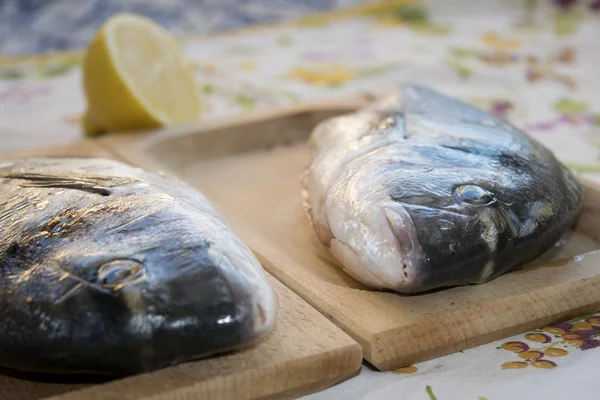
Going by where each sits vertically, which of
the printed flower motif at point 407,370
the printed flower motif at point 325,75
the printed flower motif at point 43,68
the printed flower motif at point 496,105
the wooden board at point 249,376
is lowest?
the printed flower motif at point 43,68

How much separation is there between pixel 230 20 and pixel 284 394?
3.10m

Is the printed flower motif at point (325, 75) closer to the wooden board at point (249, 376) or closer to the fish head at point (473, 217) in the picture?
the fish head at point (473, 217)

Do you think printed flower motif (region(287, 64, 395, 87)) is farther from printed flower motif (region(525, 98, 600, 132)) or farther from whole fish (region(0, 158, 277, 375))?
whole fish (region(0, 158, 277, 375))

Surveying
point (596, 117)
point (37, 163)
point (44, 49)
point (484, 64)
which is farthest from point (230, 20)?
point (37, 163)

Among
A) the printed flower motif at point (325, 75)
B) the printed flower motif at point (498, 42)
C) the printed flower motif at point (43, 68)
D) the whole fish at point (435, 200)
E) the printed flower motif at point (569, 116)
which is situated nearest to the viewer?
the whole fish at point (435, 200)

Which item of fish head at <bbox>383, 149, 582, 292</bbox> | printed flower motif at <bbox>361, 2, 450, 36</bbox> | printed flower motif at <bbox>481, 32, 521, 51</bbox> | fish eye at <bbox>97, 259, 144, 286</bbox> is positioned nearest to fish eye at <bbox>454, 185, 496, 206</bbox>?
fish head at <bbox>383, 149, 582, 292</bbox>

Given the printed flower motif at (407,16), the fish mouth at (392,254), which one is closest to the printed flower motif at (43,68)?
the printed flower motif at (407,16)

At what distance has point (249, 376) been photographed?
109 cm

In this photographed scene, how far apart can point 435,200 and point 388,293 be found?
0.18m

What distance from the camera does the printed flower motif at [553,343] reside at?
1.24 m

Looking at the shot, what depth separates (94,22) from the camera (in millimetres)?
3779

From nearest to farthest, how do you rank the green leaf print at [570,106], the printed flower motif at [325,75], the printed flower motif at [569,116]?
the printed flower motif at [569,116] → the green leaf print at [570,106] → the printed flower motif at [325,75]

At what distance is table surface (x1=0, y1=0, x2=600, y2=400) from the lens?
103 inches

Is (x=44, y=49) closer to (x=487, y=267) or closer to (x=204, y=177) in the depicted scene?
(x=204, y=177)
